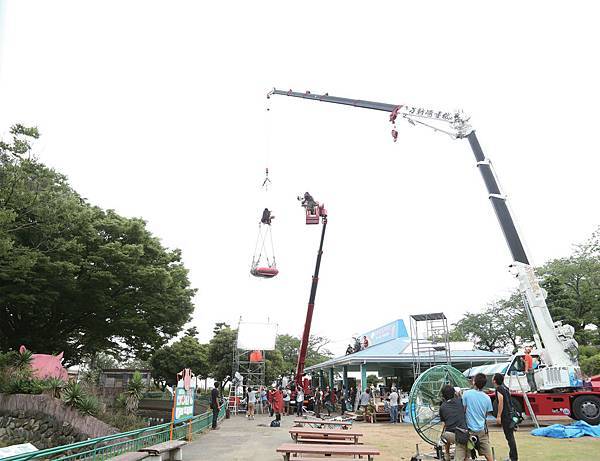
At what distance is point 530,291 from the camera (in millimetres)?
15344

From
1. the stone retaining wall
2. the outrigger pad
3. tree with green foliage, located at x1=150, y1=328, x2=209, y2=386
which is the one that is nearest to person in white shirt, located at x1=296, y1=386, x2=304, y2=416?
the outrigger pad

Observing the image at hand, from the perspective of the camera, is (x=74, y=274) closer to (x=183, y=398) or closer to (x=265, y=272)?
(x=265, y=272)

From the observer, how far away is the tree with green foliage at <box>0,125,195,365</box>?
56.5 ft

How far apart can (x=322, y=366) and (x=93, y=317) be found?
15.2m

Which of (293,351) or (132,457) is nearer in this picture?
(132,457)

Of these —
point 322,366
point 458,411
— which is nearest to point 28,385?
point 458,411

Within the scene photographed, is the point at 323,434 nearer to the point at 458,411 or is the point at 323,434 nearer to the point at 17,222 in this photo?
the point at 458,411

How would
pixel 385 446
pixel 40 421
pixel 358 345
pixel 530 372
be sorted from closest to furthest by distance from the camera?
pixel 385 446
pixel 40 421
pixel 530 372
pixel 358 345

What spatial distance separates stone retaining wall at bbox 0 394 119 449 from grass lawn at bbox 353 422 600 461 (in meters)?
9.08

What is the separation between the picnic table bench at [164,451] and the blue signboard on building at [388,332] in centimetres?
1986

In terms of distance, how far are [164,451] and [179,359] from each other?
3651 centimetres

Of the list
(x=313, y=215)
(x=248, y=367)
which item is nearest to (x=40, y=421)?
(x=313, y=215)

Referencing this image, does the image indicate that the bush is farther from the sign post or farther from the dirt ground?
the sign post

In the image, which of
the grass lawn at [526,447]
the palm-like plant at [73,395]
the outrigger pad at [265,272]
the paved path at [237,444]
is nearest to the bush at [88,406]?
the palm-like plant at [73,395]
